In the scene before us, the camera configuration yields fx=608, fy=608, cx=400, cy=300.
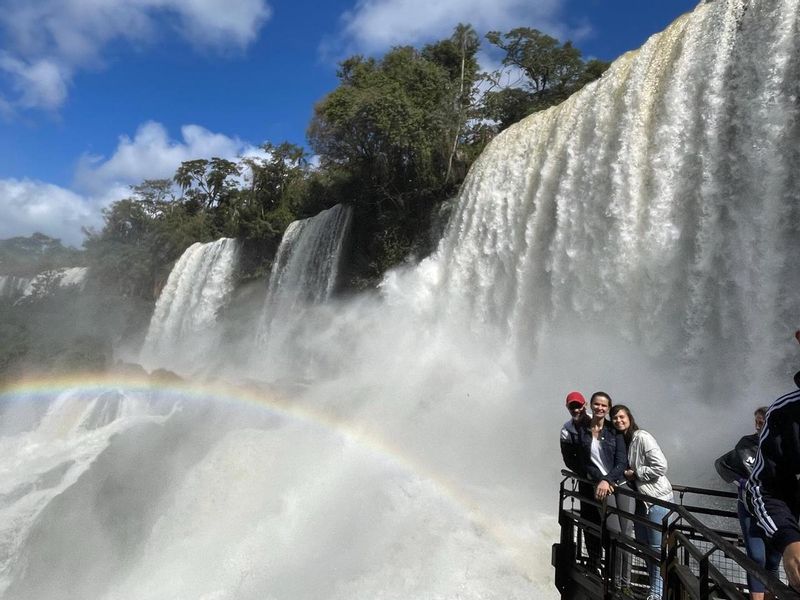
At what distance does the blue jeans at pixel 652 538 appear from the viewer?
3.88 m

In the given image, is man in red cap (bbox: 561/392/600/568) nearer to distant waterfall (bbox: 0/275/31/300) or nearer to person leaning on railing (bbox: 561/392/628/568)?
person leaning on railing (bbox: 561/392/628/568)

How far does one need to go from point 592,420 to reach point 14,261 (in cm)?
5845

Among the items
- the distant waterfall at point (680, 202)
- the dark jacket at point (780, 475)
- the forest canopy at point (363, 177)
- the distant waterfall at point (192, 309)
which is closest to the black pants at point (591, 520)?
the dark jacket at point (780, 475)

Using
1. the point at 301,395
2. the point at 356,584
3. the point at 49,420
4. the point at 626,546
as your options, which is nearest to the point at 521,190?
the point at 301,395

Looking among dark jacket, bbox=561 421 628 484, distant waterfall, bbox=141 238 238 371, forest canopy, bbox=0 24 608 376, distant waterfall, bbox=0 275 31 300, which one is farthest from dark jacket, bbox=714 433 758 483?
distant waterfall, bbox=0 275 31 300

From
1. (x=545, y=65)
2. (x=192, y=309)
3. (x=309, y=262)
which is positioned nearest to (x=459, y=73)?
(x=545, y=65)

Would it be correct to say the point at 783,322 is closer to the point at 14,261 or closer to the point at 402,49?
the point at 402,49

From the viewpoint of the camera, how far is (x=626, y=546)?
4.16 metres

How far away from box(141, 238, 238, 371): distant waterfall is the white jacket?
24816 millimetres

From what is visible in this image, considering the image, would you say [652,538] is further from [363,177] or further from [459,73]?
[459,73]

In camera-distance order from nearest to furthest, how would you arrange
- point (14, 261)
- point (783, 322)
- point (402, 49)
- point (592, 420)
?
point (592, 420) < point (783, 322) < point (402, 49) < point (14, 261)

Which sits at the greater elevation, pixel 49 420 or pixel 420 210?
pixel 420 210

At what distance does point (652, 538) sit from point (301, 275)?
20304mm

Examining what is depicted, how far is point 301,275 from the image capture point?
2359 centimetres
